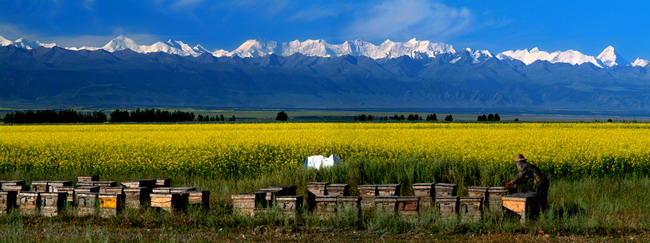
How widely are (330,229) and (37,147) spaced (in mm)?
20272

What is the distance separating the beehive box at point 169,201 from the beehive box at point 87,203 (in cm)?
118

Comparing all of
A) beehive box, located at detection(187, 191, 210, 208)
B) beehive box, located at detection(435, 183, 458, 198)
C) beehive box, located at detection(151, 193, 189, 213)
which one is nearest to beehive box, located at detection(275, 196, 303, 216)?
beehive box, located at detection(187, 191, 210, 208)

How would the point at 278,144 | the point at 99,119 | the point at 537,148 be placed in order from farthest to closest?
the point at 99,119 → the point at 278,144 → the point at 537,148

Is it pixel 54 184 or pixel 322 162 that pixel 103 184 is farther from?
pixel 322 162

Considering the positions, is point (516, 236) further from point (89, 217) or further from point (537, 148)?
point (537, 148)

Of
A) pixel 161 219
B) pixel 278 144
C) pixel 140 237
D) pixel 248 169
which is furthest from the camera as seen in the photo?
pixel 278 144

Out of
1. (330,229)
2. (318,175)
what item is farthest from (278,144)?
(330,229)

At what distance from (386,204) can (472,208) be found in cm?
165

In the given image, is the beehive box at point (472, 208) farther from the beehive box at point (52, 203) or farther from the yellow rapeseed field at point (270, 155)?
the beehive box at point (52, 203)

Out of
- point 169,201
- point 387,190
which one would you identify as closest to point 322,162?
point 387,190

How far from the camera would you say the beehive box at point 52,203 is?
51.1 ft

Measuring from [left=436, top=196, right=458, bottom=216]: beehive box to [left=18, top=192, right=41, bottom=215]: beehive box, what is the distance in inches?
327

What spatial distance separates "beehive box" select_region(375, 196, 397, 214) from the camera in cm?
1456

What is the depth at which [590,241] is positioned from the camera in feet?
41.8
